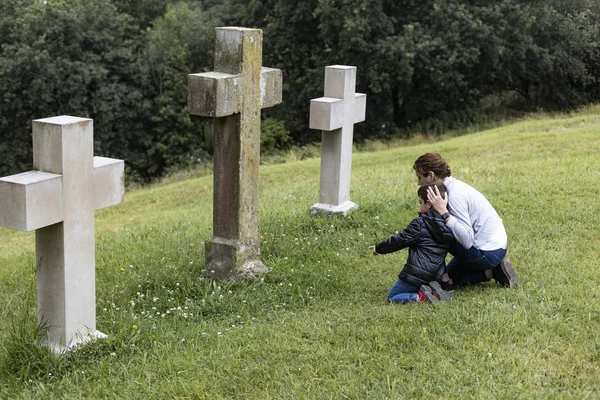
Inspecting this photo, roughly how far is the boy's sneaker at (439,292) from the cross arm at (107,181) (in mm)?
2425

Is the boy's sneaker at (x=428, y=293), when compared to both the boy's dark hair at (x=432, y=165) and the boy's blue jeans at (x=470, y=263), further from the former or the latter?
the boy's dark hair at (x=432, y=165)

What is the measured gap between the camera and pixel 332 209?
8.23 meters

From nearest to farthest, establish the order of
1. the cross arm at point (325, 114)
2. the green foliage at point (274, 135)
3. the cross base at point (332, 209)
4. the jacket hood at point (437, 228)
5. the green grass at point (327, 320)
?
the green grass at point (327, 320) → the jacket hood at point (437, 228) → the cross arm at point (325, 114) → the cross base at point (332, 209) → the green foliage at point (274, 135)

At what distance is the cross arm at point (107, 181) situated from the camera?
4.96m

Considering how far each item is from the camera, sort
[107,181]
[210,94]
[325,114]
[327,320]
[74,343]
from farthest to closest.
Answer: [325,114] < [210,94] < [327,320] < [107,181] < [74,343]

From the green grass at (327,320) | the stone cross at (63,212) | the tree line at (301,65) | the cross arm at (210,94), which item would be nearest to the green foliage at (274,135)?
the tree line at (301,65)

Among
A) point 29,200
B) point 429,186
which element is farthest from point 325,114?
point 29,200

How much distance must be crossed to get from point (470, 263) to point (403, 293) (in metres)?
0.59

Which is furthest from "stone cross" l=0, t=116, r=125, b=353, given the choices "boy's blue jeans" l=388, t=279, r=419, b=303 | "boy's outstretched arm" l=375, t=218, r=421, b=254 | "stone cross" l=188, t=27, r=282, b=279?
"boy's blue jeans" l=388, t=279, r=419, b=303

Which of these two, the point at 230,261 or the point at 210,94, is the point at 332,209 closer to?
the point at 230,261

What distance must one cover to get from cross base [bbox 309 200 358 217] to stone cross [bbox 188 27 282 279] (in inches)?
66.3

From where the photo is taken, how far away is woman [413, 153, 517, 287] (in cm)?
553

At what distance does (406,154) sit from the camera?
16500mm

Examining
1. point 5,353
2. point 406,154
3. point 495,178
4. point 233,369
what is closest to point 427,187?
point 233,369
